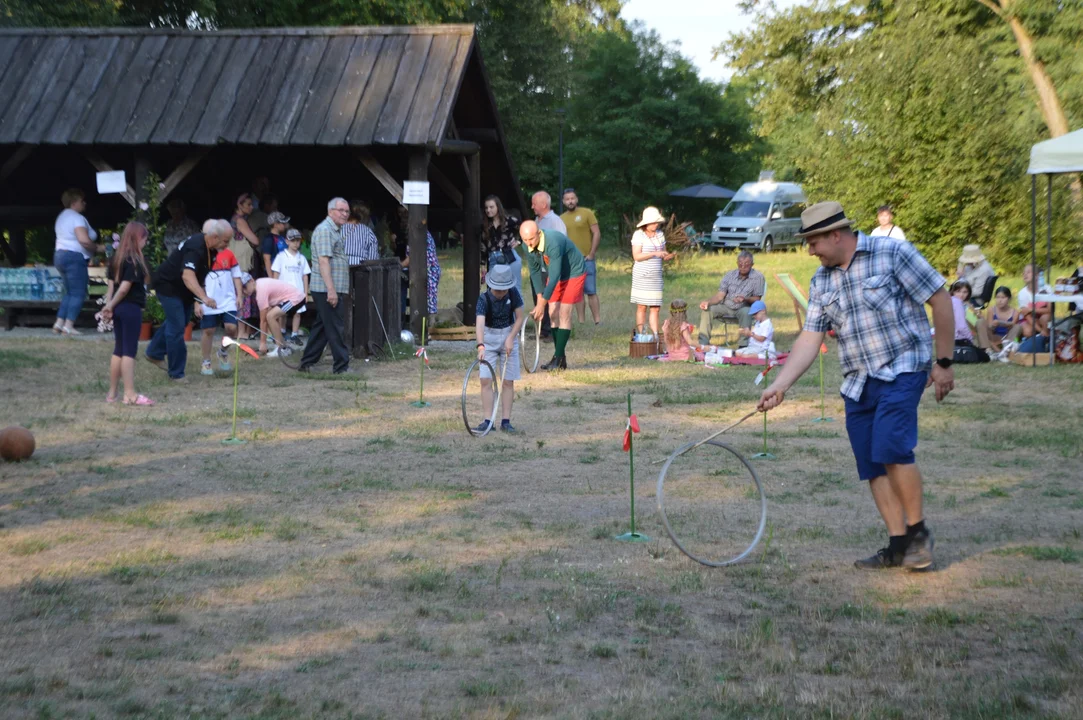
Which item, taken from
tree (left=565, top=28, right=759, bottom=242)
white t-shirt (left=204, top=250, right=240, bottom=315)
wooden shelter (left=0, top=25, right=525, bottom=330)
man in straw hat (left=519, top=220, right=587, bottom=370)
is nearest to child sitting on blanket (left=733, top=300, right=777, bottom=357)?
man in straw hat (left=519, top=220, right=587, bottom=370)

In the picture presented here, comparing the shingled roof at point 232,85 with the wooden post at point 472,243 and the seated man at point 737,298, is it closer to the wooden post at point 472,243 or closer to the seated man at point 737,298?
the wooden post at point 472,243

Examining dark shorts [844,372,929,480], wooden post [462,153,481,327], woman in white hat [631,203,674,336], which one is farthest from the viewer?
wooden post [462,153,481,327]

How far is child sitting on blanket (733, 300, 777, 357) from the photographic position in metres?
15.4

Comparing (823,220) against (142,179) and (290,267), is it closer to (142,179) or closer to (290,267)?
(290,267)

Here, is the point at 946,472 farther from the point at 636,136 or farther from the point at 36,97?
the point at 636,136

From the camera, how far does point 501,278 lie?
401 inches

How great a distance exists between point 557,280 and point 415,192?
3233 millimetres

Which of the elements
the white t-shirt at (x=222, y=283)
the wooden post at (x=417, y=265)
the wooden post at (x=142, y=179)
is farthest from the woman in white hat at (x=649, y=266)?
the wooden post at (x=142, y=179)

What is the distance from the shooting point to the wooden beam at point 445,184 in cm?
1869

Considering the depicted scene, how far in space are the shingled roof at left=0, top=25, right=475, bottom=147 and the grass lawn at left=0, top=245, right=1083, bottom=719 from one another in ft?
20.1

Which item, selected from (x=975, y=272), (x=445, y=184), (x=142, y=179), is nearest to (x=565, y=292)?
(x=445, y=184)

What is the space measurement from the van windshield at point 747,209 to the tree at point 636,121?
6.86m

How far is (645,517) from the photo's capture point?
758 centimetres

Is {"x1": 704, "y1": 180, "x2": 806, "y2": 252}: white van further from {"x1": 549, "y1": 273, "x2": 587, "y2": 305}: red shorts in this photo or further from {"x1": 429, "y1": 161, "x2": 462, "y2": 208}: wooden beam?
{"x1": 549, "y1": 273, "x2": 587, "y2": 305}: red shorts
